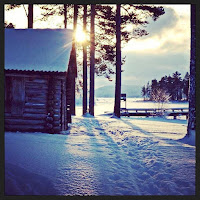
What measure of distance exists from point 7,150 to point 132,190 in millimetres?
A: 3797

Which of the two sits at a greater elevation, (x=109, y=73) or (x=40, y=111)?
(x=109, y=73)

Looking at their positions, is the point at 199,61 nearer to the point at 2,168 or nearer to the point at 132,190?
the point at 132,190

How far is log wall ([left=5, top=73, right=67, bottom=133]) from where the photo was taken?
8.31m

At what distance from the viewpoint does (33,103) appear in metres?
8.48

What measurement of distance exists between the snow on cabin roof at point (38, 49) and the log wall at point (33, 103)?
A: 54 cm

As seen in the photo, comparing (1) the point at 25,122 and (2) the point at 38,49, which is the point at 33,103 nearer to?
(1) the point at 25,122

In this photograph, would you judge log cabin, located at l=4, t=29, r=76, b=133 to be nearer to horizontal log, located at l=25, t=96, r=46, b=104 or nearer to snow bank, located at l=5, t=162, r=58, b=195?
horizontal log, located at l=25, t=96, r=46, b=104

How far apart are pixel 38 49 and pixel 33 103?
3061 mm

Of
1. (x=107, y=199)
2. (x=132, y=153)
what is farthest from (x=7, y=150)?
(x=132, y=153)

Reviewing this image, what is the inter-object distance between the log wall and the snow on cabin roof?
0.54 metres

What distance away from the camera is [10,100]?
8.31 metres

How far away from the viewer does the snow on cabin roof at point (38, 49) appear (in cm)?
821

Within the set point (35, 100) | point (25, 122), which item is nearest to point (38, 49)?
point (35, 100)

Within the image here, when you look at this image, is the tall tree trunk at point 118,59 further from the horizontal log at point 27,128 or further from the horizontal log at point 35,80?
the horizontal log at point 27,128
